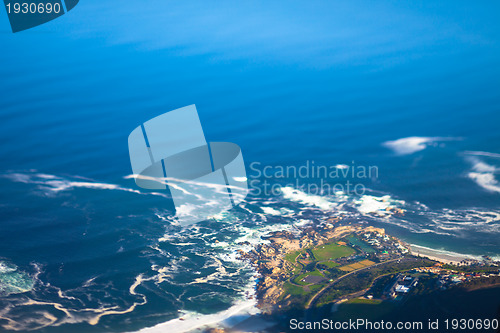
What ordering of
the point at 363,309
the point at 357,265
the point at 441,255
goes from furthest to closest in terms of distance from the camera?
1. the point at 441,255
2. the point at 357,265
3. the point at 363,309

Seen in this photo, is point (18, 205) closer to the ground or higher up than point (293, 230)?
higher up

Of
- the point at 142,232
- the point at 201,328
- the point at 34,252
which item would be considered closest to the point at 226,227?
the point at 142,232

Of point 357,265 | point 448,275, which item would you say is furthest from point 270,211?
point 448,275

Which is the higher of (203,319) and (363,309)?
(203,319)

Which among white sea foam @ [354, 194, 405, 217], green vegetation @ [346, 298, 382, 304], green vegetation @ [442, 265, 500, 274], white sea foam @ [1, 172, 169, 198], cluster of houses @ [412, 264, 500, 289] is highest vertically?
white sea foam @ [1, 172, 169, 198]

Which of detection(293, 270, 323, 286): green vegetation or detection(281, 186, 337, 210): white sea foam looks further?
detection(281, 186, 337, 210): white sea foam

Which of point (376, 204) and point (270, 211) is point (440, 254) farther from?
point (270, 211)

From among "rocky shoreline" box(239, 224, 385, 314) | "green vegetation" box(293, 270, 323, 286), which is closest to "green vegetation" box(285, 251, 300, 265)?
"rocky shoreline" box(239, 224, 385, 314)

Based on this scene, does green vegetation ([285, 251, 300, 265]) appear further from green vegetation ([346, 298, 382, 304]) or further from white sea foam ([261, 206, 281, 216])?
green vegetation ([346, 298, 382, 304])

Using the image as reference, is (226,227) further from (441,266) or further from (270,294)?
(441,266)
